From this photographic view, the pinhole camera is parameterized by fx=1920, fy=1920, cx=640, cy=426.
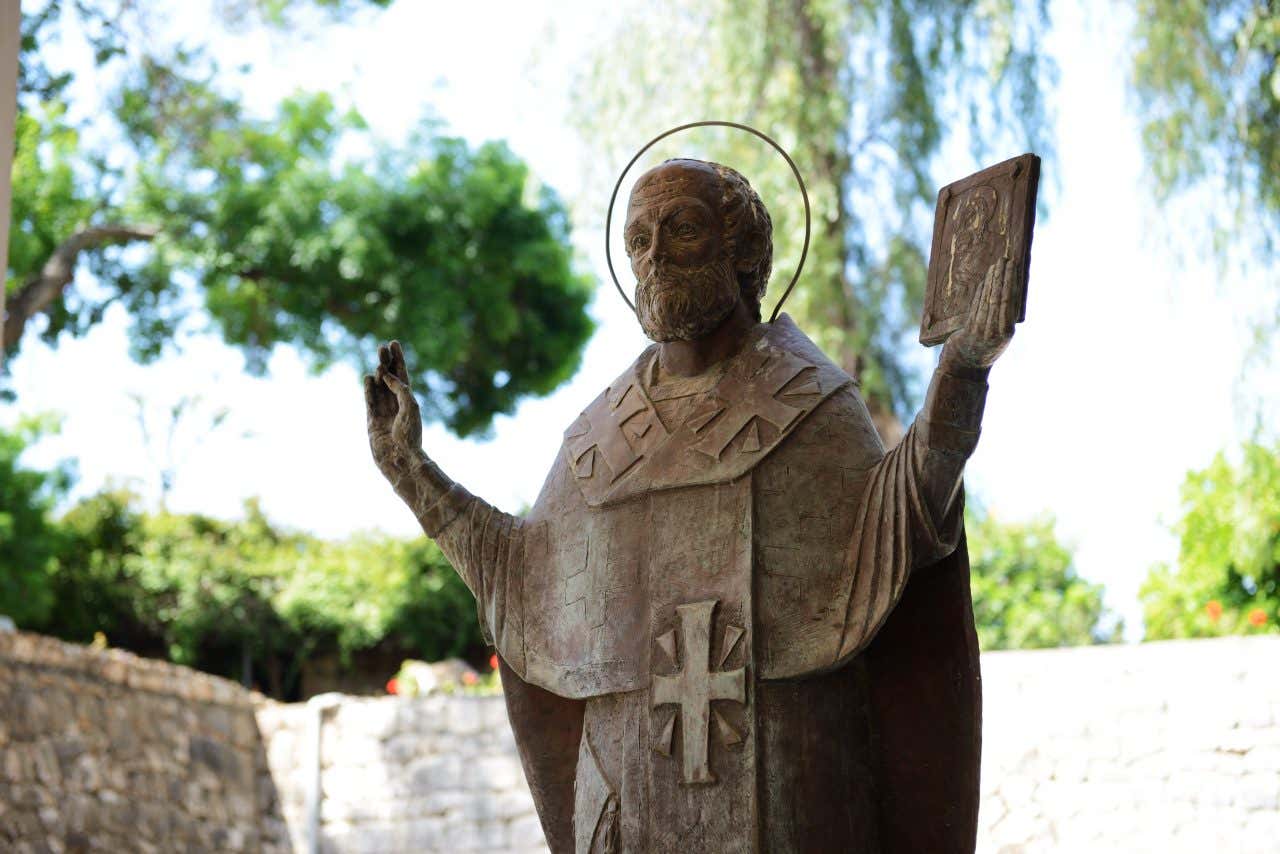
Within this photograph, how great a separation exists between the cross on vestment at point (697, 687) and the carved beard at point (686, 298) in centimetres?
59

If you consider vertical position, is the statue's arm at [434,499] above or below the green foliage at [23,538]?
below

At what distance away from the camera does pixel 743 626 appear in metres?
3.54

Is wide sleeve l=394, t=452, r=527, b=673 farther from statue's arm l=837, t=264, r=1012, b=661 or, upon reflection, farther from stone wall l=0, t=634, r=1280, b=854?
stone wall l=0, t=634, r=1280, b=854

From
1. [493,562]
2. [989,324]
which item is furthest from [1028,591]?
[989,324]

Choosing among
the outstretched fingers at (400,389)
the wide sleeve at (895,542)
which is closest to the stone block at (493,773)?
the outstretched fingers at (400,389)

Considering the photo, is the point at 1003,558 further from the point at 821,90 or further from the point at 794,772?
the point at 794,772

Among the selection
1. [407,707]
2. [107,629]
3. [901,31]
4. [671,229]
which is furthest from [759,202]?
[107,629]

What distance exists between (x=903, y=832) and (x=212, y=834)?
7826mm

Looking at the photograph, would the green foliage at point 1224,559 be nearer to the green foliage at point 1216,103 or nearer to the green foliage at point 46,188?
the green foliage at point 1216,103

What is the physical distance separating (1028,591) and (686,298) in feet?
35.1

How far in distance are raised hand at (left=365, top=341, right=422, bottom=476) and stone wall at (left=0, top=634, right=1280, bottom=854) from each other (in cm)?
580

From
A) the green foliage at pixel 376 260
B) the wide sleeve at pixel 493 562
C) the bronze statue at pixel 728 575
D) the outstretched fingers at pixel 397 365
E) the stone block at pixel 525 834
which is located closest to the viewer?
the bronze statue at pixel 728 575

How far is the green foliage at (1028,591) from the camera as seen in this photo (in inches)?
522

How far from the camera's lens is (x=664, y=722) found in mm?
3557
